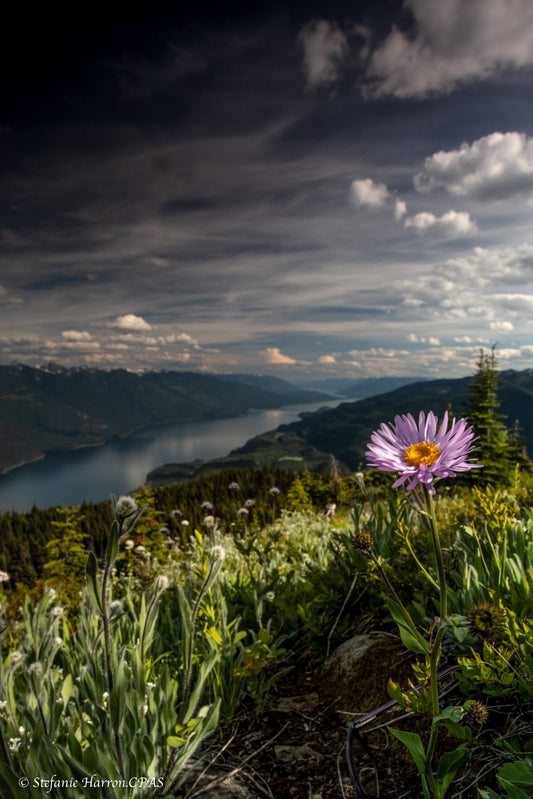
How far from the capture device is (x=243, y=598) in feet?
10.9

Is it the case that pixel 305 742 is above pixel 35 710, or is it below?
below

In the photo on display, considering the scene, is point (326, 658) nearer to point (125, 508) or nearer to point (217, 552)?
point (217, 552)

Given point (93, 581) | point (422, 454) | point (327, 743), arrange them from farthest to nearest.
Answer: point (327, 743), point (422, 454), point (93, 581)

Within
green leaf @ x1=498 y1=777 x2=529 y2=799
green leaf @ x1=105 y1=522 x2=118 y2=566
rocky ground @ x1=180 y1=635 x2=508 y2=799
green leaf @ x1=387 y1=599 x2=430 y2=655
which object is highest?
green leaf @ x1=105 y1=522 x2=118 y2=566

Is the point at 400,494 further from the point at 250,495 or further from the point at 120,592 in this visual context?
the point at 250,495

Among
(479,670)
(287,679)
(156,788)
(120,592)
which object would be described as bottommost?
(120,592)

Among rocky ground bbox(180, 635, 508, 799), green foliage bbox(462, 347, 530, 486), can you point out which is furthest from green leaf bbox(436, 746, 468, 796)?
green foliage bbox(462, 347, 530, 486)

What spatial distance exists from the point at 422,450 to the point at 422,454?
2cm

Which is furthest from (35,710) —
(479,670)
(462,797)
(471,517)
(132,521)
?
(471,517)

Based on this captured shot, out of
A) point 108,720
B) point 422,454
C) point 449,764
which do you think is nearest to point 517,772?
point 449,764

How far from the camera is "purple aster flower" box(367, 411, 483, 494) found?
1298 mm

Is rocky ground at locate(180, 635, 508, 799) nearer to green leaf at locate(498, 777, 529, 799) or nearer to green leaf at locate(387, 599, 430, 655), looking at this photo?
green leaf at locate(498, 777, 529, 799)

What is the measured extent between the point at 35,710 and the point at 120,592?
116 inches

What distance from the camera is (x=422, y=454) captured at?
1419mm
